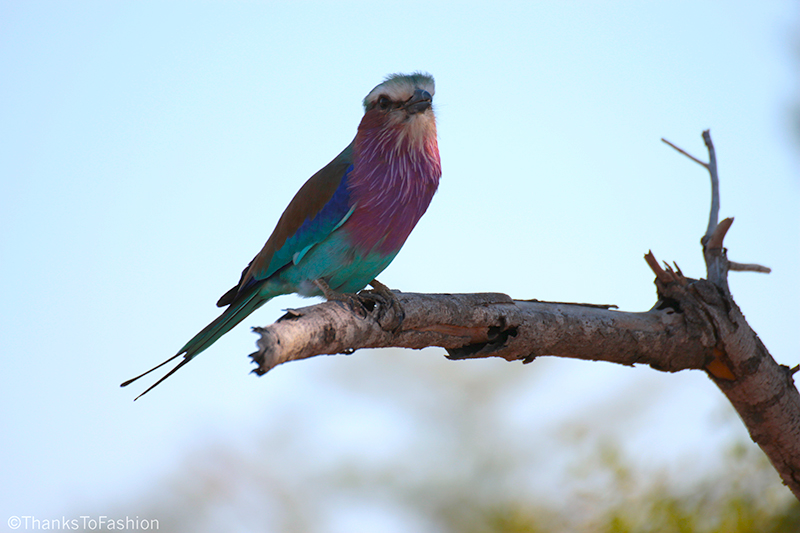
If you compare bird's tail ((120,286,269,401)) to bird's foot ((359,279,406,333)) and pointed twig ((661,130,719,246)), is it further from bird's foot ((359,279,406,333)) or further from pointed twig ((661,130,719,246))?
pointed twig ((661,130,719,246))

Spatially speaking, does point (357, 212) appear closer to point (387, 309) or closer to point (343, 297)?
point (343, 297)

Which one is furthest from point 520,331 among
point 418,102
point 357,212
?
point 418,102

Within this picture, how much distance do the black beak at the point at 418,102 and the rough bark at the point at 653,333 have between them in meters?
1.01

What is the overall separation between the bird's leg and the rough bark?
11 millimetres

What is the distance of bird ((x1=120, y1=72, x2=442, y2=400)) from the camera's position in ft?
11.3

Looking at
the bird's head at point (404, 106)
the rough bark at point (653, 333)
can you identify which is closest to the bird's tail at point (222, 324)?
the rough bark at point (653, 333)

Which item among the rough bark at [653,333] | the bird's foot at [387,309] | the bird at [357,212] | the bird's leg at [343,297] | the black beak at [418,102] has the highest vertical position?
the black beak at [418,102]

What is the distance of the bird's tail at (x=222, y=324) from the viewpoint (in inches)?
134

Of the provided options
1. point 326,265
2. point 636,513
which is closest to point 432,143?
point 326,265

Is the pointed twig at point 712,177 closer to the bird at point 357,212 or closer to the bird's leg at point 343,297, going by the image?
the bird at point 357,212

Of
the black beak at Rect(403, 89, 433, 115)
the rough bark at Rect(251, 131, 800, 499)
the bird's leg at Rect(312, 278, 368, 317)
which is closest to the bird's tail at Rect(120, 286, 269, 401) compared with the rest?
the bird's leg at Rect(312, 278, 368, 317)

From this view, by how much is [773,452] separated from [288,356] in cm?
269

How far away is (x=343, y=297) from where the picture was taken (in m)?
3.12

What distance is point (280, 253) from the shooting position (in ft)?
11.9
